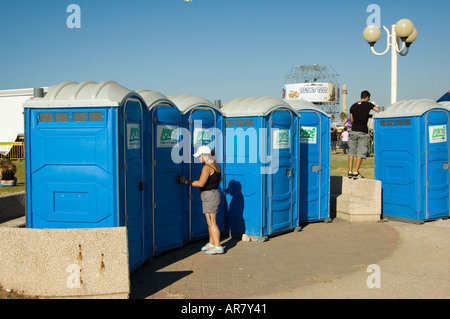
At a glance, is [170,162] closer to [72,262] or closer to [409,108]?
[72,262]

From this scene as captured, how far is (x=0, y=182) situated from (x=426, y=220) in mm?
10521

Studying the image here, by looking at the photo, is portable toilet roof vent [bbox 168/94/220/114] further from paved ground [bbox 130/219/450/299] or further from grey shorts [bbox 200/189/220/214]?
paved ground [bbox 130/219/450/299]

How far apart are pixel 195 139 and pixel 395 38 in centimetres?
843

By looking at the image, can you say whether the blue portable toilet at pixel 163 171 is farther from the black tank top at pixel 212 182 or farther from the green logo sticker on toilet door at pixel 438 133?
the green logo sticker on toilet door at pixel 438 133

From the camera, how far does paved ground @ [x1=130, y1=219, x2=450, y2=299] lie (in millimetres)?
5715

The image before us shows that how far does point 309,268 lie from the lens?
22.2 feet

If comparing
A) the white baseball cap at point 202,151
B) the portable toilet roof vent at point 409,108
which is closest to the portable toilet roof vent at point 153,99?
the white baseball cap at point 202,151

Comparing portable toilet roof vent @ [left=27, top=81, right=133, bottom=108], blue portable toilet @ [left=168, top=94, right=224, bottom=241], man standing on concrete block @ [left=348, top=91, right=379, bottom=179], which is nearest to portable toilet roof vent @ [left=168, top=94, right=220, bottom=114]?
blue portable toilet @ [left=168, top=94, right=224, bottom=241]

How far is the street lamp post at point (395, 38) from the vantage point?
1342 cm

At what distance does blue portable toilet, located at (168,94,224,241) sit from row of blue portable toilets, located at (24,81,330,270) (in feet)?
0.05

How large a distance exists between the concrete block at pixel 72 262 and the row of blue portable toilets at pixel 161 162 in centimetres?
73

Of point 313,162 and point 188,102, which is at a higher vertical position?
point 188,102

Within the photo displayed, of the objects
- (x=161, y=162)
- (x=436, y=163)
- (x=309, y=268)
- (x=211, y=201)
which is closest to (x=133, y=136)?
(x=161, y=162)

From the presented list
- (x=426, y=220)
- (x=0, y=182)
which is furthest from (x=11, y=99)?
(x=426, y=220)
